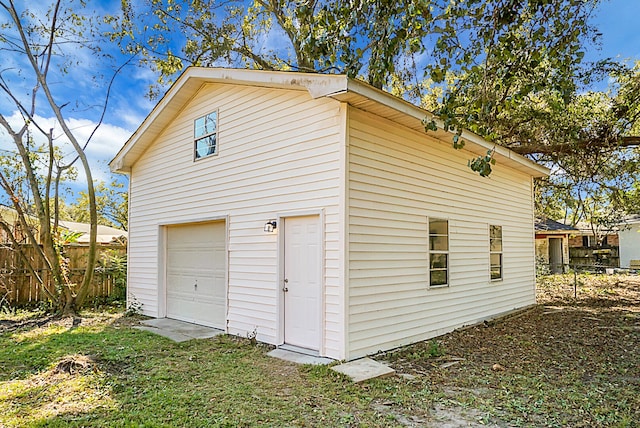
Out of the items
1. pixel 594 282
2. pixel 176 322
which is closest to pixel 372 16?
pixel 176 322

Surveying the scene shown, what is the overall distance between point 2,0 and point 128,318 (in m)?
7.41

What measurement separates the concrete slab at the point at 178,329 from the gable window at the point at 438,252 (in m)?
3.96

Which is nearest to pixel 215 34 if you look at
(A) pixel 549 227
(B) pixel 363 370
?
(B) pixel 363 370

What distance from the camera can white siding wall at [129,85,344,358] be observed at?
604 cm

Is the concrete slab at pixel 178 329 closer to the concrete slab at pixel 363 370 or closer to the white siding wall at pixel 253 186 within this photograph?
the white siding wall at pixel 253 186

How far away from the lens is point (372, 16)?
16.3 feet

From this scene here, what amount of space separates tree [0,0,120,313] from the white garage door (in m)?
1.80

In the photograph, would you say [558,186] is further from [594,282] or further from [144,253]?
[144,253]

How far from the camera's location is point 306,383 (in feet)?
16.2

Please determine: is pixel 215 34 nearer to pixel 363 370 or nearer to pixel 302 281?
pixel 302 281

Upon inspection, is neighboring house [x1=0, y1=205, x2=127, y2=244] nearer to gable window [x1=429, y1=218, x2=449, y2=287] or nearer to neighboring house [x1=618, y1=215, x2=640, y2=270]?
A: gable window [x1=429, y1=218, x2=449, y2=287]

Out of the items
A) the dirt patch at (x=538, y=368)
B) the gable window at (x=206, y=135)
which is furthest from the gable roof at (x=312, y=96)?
the dirt patch at (x=538, y=368)

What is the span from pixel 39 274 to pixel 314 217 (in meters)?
8.08

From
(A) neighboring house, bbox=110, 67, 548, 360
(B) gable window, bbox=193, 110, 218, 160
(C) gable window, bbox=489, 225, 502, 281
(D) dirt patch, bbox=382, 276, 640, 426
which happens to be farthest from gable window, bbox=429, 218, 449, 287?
(B) gable window, bbox=193, 110, 218, 160
